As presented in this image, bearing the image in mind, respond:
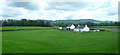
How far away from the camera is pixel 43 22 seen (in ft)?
121

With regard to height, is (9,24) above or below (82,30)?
above

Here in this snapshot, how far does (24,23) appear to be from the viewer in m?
35.4

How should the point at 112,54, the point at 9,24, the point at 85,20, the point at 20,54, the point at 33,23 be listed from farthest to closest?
the point at 33,23
the point at 9,24
the point at 85,20
the point at 20,54
the point at 112,54

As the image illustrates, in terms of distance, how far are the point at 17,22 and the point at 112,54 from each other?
121 ft

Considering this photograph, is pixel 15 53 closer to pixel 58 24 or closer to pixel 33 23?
pixel 58 24

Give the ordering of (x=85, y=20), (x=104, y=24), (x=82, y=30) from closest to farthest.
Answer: (x=82, y=30)
(x=104, y=24)
(x=85, y=20)

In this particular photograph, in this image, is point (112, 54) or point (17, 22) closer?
point (112, 54)

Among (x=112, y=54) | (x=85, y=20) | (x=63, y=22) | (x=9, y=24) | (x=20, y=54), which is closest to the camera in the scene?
(x=112, y=54)

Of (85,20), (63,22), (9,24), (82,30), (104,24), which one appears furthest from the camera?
(9,24)

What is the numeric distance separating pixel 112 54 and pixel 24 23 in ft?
117

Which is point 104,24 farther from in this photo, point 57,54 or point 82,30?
point 57,54

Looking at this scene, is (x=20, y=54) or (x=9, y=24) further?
(x=9, y=24)

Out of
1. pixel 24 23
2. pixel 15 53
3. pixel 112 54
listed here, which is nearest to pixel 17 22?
pixel 24 23

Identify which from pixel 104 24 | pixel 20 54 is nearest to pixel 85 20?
pixel 104 24
